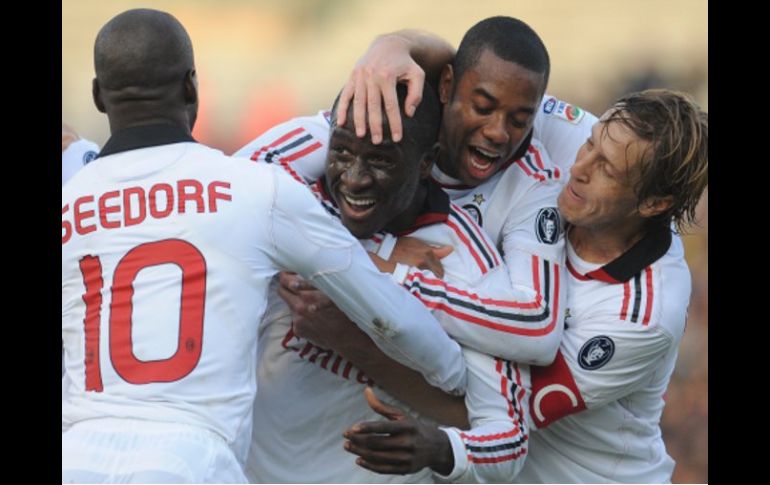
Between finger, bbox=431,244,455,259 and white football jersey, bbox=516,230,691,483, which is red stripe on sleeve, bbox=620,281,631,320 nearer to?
white football jersey, bbox=516,230,691,483

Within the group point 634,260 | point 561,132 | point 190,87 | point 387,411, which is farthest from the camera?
point 561,132

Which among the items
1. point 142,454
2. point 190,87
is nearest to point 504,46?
point 190,87

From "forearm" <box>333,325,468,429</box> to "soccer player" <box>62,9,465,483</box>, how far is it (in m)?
0.43

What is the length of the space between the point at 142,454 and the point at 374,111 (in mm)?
1250

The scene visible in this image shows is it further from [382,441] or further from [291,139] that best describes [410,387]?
[291,139]

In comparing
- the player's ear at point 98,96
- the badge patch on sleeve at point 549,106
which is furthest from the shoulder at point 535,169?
the player's ear at point 98,96

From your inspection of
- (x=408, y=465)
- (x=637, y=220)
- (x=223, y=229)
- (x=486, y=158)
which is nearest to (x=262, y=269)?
(x=223, y=229)

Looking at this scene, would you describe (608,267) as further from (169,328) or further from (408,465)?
(169,328)

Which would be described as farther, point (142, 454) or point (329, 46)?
point (329, 46)

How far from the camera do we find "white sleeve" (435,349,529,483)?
12.8 feet

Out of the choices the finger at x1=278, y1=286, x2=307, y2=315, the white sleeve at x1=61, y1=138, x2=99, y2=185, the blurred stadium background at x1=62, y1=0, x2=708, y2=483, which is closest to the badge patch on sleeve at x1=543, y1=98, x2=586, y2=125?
the finger at x1=278, y1=286, x2=307, y2=315

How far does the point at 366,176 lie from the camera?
3.94 metres

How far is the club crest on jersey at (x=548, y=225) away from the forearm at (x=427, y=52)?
0.55m

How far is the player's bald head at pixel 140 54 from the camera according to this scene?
353cm
